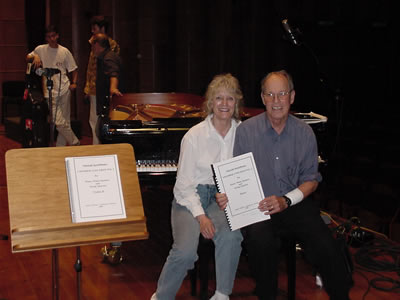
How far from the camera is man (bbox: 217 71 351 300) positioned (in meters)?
3.17

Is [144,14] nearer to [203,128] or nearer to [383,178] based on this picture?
[383,178]

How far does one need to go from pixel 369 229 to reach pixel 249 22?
3.54m

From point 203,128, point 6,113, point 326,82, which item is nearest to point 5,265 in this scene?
point 203,128

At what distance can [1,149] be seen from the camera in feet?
30.7

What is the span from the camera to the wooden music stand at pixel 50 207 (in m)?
2.46

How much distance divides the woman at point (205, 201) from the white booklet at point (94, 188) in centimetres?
69

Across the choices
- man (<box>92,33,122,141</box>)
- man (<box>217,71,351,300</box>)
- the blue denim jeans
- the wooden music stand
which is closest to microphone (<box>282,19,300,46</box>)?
man (<box>217,71,351,300</box>)

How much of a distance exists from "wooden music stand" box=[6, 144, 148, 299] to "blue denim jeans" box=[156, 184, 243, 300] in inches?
23.8

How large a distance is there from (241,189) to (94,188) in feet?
2.96

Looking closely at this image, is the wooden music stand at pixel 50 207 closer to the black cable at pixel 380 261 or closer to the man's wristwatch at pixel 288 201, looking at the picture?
the man's wristwatch at pixel 288 201

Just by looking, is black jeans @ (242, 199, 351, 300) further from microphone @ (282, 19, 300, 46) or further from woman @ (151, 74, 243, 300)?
microphone @ (282, 19, 300, 46)

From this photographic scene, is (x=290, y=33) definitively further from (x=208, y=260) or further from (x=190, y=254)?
(x=190, y=254)

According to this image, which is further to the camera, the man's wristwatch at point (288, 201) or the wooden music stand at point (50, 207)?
the man's wristwatch at point (288, 201)

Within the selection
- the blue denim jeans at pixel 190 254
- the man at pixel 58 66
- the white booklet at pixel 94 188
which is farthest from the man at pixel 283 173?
the man at pixel 58 66
